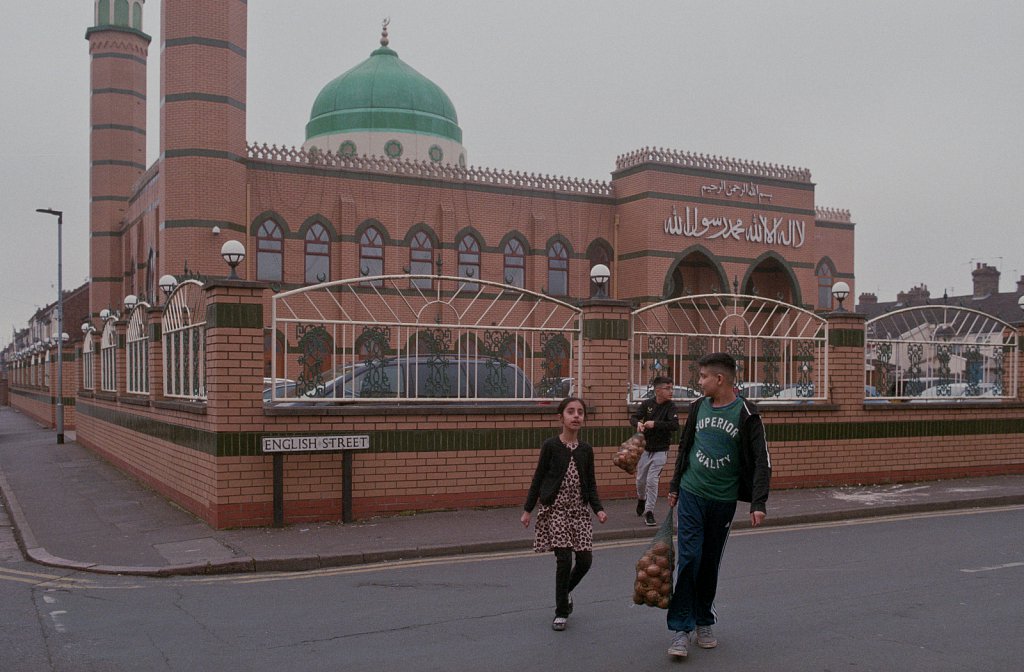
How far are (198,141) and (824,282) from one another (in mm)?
25113

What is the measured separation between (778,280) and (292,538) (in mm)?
28824

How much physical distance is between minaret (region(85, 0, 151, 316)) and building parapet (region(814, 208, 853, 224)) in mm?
26878

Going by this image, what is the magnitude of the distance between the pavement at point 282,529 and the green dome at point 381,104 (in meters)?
22.0

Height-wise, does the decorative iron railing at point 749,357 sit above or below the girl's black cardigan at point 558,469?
above

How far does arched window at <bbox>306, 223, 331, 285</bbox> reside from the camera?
2834cm

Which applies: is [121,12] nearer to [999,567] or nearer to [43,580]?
[43,580]

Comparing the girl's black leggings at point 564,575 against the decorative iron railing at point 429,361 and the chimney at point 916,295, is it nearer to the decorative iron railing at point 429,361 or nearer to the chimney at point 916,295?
the decorative iron railing at point 429,361

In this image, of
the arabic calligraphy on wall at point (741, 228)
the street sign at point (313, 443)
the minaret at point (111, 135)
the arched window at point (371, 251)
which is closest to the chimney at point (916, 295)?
the arabic calligraphy on wall at point (741, 228)

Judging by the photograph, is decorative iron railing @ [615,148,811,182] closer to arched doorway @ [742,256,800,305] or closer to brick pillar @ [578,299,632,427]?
arched doorway @ [742,256,800,305]

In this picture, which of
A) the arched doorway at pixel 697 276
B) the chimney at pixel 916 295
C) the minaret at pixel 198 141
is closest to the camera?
the minaret at pixel 198 141

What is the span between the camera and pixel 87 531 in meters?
9.98

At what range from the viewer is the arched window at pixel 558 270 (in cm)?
3178

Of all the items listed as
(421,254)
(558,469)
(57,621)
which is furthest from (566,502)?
(421,254)

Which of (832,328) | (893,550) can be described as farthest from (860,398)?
(893,550)
